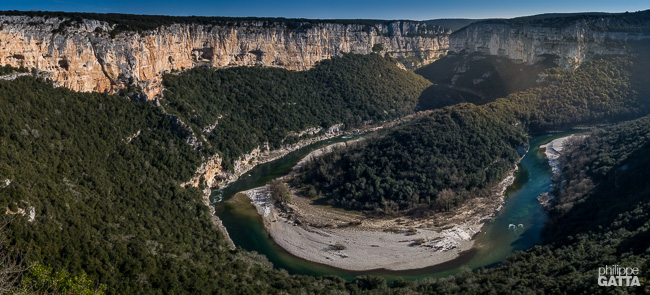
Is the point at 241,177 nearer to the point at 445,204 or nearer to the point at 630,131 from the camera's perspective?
the point at 445,204

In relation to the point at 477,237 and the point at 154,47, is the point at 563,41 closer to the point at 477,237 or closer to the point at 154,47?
the point at 477,237

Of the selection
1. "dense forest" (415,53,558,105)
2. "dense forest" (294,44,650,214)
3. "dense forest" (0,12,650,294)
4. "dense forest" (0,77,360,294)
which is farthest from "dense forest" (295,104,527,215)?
"dense forest" (415,53,558,105)

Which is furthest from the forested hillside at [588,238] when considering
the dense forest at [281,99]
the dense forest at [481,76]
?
the dense forest at [281,99]

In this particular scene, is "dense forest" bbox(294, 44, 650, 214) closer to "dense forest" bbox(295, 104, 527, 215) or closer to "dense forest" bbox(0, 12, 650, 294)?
"dense forest" bbox(295, 104, 527, 215)

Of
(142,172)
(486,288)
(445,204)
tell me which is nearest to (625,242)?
(486,288)

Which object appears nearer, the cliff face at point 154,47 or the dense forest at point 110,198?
the dense forest at point 110,198

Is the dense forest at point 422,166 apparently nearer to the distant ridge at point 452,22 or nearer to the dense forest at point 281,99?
the dense forest at point 281,99
